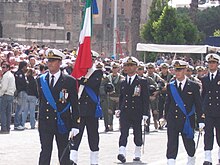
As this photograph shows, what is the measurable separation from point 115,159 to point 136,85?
60.3 inches

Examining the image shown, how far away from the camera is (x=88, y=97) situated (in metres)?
14.5

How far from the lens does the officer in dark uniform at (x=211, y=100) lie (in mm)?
14695

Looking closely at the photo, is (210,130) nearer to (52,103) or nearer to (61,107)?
(61,107)

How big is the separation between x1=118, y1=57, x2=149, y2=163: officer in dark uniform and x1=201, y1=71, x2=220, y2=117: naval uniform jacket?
3.98 feet

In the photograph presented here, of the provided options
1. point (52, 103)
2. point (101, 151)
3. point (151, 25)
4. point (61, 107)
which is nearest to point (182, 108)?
point (61, 107)

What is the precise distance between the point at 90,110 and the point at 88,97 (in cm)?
33

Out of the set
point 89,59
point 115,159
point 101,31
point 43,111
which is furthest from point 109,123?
point 101,31

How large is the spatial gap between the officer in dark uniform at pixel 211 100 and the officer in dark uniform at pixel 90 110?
2.09 meters

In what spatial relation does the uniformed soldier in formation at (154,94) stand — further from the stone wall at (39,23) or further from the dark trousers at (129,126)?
the stone wall at (39,23)

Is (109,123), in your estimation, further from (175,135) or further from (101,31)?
(101,31)

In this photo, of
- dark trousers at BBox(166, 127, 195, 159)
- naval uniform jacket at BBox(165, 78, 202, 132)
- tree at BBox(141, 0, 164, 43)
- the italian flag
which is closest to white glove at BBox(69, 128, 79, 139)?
dark trousers at BBox(166, 127, 195, 159)

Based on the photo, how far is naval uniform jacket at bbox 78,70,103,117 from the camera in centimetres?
1420

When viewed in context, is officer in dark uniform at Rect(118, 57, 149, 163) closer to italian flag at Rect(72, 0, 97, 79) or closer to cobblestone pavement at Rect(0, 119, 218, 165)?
cobblestone pavement at Rect(0, 119, 218, 165)

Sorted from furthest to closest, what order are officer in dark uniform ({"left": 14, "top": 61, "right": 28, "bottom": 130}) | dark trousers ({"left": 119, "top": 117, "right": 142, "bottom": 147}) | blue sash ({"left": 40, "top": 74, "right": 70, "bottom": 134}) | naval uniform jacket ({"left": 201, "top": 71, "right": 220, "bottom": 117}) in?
officer in dark uniform ({"left": 14, "top": 61, "right": 28, "bottom": 130}) < dark trousers ({"left": 119, "top": 117, "right": 142, "bottom": 147}) < naval uniform jacket ({"left": 201, "top": 71, "right": 220, "bottom": 117}) < blue sash ({"left": 40, "top": 74, "right": 70, "bottom": 134})
